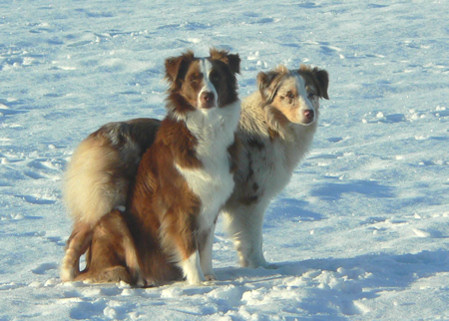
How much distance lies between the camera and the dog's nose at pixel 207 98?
574 cm

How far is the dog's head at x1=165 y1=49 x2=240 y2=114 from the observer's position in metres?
5.84

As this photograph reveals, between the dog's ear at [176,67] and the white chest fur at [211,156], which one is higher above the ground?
the dog's ear at [176,67]

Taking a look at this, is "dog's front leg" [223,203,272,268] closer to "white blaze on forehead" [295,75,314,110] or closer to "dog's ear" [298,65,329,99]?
"white blaze on forehead" [295,75,314,110]

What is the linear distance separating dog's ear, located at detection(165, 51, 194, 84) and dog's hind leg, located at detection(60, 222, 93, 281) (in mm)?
1386

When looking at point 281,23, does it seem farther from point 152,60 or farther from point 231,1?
point 152,60

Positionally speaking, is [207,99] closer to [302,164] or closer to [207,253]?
[207,253]

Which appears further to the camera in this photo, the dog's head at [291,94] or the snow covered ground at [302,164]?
the dog's head at [291,94]

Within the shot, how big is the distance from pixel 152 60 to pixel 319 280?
11816 millimetres

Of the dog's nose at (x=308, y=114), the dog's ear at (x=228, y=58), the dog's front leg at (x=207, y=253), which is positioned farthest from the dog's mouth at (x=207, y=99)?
the dog's nose at (x=308, y=114)

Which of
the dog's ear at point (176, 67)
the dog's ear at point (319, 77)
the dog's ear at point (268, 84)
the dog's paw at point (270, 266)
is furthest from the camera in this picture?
the dog's ear at point (319, 77)

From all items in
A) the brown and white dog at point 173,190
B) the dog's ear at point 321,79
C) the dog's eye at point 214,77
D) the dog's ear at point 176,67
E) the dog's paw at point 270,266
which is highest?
the dog's ear at point 176,67

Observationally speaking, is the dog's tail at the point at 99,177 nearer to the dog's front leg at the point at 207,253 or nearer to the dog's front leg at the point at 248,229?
the dog's front leg at the point at 207,253

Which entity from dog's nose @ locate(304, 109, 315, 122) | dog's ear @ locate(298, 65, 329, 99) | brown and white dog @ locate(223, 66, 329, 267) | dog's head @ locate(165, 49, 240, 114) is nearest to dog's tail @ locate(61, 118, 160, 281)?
dog's head @ locate(165, 49, 240, 114)

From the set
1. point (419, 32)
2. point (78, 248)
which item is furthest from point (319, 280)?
point (419, 32)
